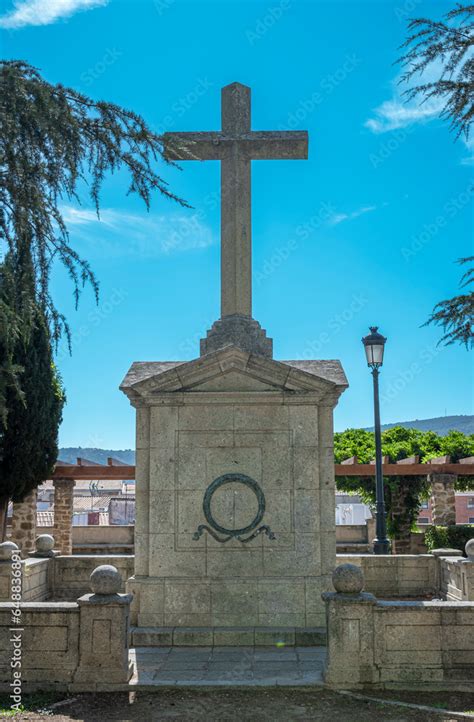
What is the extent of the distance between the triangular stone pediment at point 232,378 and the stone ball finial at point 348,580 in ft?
8.84

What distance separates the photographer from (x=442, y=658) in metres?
7.11

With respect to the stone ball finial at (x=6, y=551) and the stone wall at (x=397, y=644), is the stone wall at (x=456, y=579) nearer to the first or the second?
the stone wall at (x=397, y=644)

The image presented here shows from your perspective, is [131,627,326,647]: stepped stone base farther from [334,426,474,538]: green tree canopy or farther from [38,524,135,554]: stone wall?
[38,524,135,554]: stone wall

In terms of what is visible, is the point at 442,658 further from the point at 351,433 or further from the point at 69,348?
the point at 351,433

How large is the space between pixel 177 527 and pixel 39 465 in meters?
Answer: 8.99

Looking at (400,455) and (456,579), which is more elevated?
(400,455)

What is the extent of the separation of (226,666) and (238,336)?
4265mm

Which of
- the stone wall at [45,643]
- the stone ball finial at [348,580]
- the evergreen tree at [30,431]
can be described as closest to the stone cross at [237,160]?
the stone ball finial at [348,580]

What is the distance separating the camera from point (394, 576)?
474 inches

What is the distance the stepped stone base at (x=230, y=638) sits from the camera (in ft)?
28.5

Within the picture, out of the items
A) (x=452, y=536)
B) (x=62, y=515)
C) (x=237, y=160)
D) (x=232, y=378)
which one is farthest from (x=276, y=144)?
(x=62, y=515)

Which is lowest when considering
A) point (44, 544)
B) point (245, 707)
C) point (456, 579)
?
point (245, 707)

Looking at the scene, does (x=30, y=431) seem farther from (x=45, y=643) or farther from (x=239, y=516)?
(x=45, y=643)

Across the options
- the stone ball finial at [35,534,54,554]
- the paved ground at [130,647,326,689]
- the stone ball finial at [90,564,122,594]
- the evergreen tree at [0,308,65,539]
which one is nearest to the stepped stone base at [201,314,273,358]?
the stone ball finial at [90,564,122,594]
